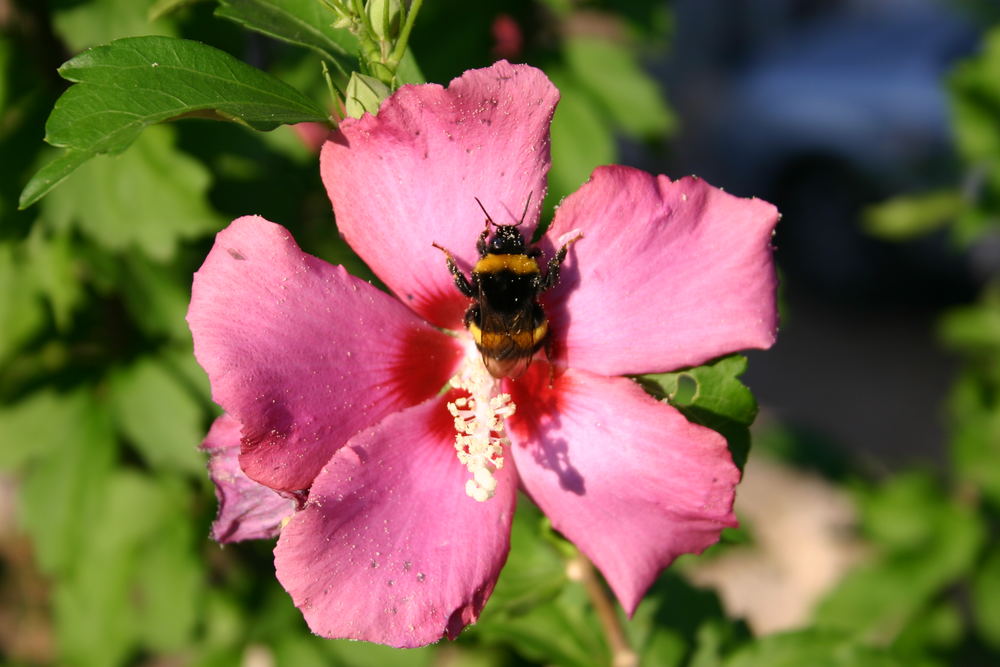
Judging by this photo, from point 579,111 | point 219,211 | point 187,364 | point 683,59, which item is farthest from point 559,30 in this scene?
point 683,59

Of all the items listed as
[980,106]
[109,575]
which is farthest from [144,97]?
[980,106]

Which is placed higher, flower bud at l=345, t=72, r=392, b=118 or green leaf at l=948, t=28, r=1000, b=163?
flower bud at l=345, t=72, r=392, b=118

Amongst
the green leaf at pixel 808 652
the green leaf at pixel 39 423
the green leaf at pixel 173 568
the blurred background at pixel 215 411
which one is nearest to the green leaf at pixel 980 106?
the blurred background at pixel 215 411

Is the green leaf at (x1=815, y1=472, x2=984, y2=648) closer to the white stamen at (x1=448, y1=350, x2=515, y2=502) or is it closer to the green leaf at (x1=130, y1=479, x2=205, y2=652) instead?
the green leaf at (x1=130, y1=479, x2=205, y2=652)

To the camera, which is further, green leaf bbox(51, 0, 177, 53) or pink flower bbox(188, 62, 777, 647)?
green leaf bbox(51, 0, 177, 53)

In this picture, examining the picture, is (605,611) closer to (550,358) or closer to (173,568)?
(550,358)

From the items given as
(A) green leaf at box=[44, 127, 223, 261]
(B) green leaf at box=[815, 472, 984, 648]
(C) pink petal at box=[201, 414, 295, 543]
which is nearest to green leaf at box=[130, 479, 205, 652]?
(A) green leaf at box=[44, 127, 223, 261]

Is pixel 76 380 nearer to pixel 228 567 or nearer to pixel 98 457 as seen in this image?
pixel 98 457
